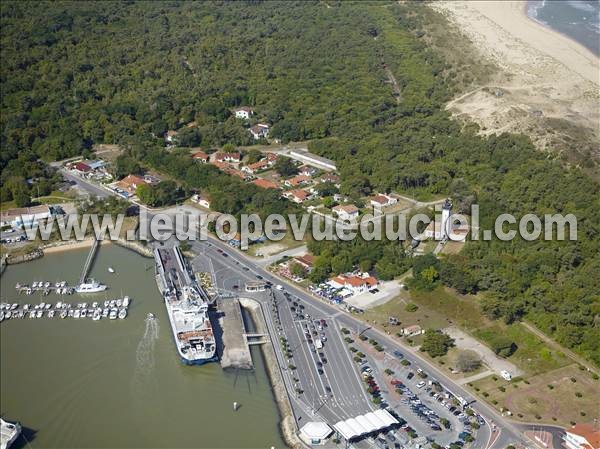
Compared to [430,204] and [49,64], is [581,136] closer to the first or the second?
[430,204]

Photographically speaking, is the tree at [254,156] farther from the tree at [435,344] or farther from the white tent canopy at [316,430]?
the white tent canopy at [316,430]

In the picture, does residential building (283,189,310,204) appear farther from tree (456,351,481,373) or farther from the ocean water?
the ocean water

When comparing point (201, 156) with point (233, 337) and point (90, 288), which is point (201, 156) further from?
point (233, 337)

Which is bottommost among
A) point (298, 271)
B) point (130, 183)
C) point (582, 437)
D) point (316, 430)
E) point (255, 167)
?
point (130, 183)

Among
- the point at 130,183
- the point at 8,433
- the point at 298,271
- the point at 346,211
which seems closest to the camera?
the point at 8,433

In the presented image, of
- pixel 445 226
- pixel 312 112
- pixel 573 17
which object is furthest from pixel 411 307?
pixel 573 17

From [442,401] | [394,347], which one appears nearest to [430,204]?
[394,347]

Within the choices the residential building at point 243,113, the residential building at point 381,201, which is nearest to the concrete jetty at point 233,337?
the residential building at point 381,201
